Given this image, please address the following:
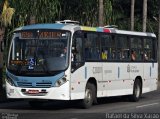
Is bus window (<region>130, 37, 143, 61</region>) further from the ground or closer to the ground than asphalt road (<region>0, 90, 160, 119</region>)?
further from the ground

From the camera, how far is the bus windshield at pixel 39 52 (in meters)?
18.9

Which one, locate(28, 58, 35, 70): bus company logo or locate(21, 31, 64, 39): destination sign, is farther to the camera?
locate(21, 31, 64, 39): destination sign

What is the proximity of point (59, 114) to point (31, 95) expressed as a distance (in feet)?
4.78

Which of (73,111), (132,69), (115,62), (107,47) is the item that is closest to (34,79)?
(73,111)

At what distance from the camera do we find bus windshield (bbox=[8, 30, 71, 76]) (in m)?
18.9

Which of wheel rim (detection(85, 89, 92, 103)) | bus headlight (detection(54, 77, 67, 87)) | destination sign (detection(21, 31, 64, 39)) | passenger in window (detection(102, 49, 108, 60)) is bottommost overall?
wheel rim (detection(85, 89, 92, 103))

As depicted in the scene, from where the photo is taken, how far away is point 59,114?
58.7ft

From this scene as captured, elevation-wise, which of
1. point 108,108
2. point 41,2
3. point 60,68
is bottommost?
point 108,108

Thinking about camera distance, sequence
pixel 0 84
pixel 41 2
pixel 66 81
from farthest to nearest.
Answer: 1. pixel 41 2
2. pixel 0 84
3. pixel 66 81

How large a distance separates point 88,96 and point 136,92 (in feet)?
14.5

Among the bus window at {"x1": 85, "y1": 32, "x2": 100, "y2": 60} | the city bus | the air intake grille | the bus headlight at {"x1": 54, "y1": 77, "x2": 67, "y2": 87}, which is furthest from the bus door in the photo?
the air intake grille

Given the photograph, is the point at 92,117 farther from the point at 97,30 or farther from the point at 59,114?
the point at 97,30

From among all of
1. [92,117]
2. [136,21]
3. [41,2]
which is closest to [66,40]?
[92,117]

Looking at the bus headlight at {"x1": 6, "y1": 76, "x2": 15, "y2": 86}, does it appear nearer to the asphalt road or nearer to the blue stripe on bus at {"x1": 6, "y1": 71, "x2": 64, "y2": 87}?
the blue stripe on bus at {"x1": 6, "y1": 71, "x2": 64, "y2": 87}
